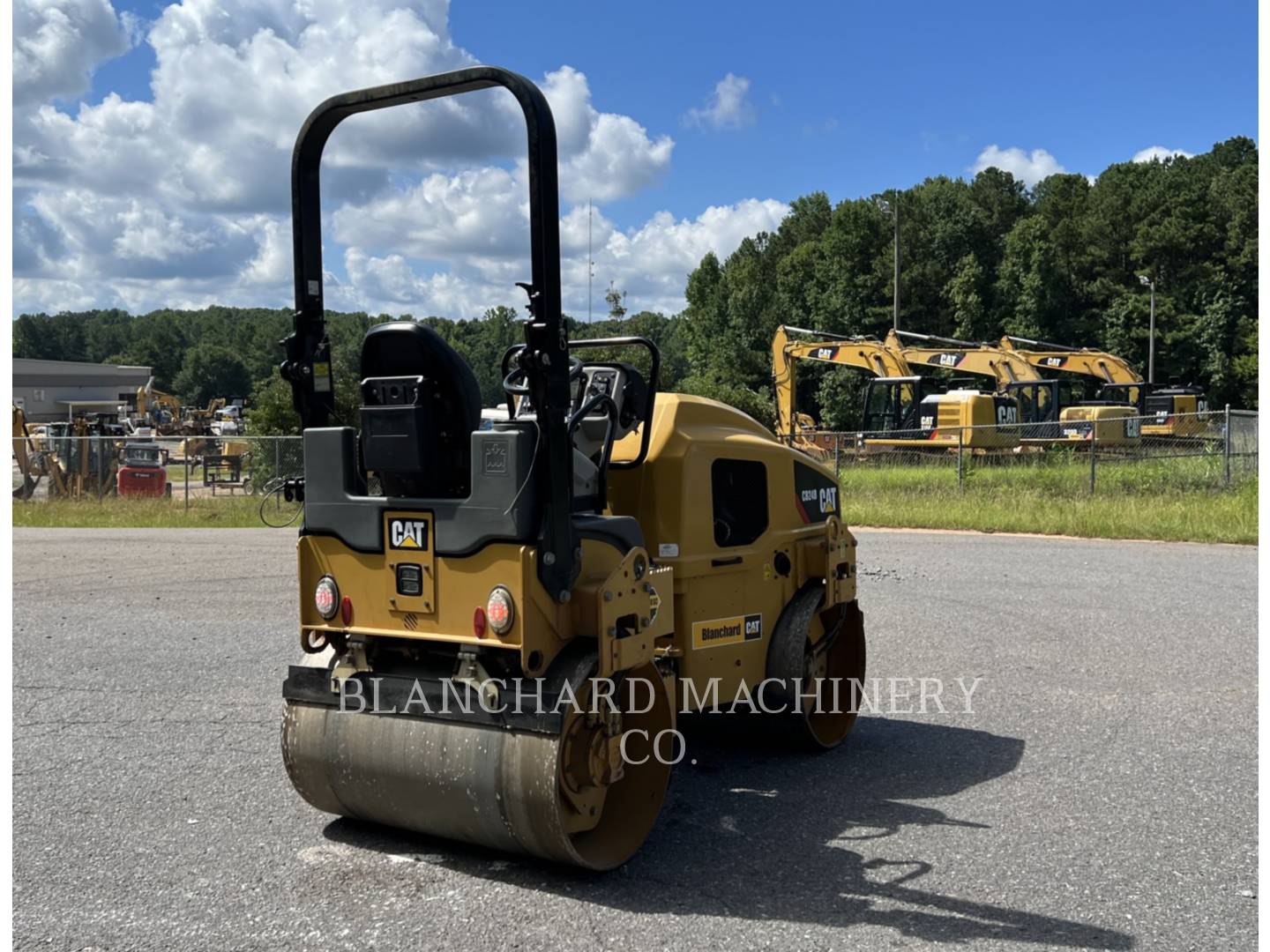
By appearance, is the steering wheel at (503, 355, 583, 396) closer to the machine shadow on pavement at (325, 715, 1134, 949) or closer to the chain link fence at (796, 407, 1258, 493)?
the machine shadow on pavement at (325, 715, 1134, 949)

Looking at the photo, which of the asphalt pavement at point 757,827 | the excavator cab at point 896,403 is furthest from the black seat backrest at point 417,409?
the excavator cab at point 896,403

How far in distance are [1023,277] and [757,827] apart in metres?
66.3

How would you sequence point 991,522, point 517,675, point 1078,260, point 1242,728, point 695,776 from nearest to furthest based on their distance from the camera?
point 517,675 < point 695,776 < point 1242,728 < point 991,522 < point 1078,260

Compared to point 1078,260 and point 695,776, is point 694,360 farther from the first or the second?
point 695,776

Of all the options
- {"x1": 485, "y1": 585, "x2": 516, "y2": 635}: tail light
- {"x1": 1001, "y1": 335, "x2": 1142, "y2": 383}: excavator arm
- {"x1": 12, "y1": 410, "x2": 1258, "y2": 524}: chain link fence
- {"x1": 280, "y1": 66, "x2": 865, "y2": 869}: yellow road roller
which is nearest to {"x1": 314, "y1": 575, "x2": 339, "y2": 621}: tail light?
{"x1": 280, "y1": 66, "x2": 865, "y2": 869}: yellow road roller

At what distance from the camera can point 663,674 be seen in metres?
5.45

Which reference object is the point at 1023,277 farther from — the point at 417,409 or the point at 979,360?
the point at 417,409

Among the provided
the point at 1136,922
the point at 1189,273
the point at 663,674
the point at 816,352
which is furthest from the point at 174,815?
the point at 1189,273

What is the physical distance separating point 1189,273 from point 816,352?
37751 mm

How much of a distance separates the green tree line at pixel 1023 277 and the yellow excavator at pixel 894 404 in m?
15.1

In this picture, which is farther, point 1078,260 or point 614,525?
point 1078,260

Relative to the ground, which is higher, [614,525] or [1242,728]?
[614,525]

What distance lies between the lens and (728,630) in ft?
20.2

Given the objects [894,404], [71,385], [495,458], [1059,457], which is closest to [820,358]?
[894,404]
